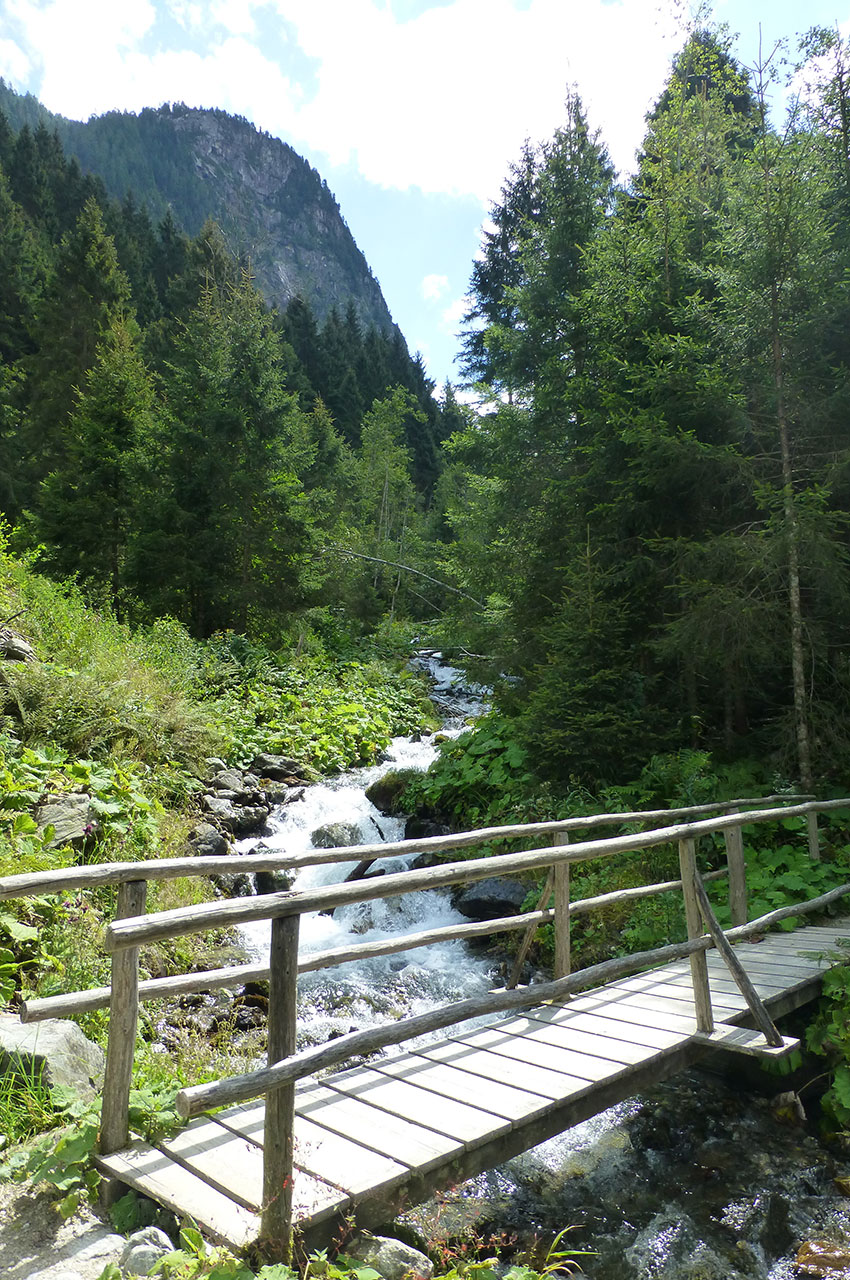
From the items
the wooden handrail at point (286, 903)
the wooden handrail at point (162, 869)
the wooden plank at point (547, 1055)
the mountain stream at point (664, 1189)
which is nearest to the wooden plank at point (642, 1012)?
the wooden plank at point (547, 1055)

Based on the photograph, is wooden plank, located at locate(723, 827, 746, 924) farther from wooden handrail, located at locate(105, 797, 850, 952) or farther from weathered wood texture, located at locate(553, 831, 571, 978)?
wooden handrail, located at locate(105, 797, 850, 952)

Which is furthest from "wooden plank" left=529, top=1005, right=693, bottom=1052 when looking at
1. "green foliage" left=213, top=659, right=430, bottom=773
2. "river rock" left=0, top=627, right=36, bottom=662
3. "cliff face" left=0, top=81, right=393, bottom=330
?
"cliff face" left=0, top=81, right=393, bottom=330

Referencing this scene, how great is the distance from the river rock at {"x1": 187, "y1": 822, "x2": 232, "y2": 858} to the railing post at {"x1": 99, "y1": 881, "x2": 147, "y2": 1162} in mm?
5699

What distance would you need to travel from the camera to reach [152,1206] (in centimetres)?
302

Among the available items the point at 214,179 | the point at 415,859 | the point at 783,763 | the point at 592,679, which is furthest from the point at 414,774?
the point at 214,179

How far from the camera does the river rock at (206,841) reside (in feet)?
29.9

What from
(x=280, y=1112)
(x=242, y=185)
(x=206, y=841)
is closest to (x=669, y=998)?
(x=280, y=1112)

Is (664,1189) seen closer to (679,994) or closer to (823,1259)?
(823,1259)

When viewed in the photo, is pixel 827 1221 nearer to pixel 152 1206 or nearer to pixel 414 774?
pixel 152 1206

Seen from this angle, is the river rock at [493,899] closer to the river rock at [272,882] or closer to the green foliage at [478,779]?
the green foliage at [478,779]

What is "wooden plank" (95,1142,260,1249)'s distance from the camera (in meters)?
2.80

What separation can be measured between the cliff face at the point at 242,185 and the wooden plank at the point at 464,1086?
15969 cm

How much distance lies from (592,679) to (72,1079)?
279 inches

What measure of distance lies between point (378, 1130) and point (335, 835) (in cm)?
789
